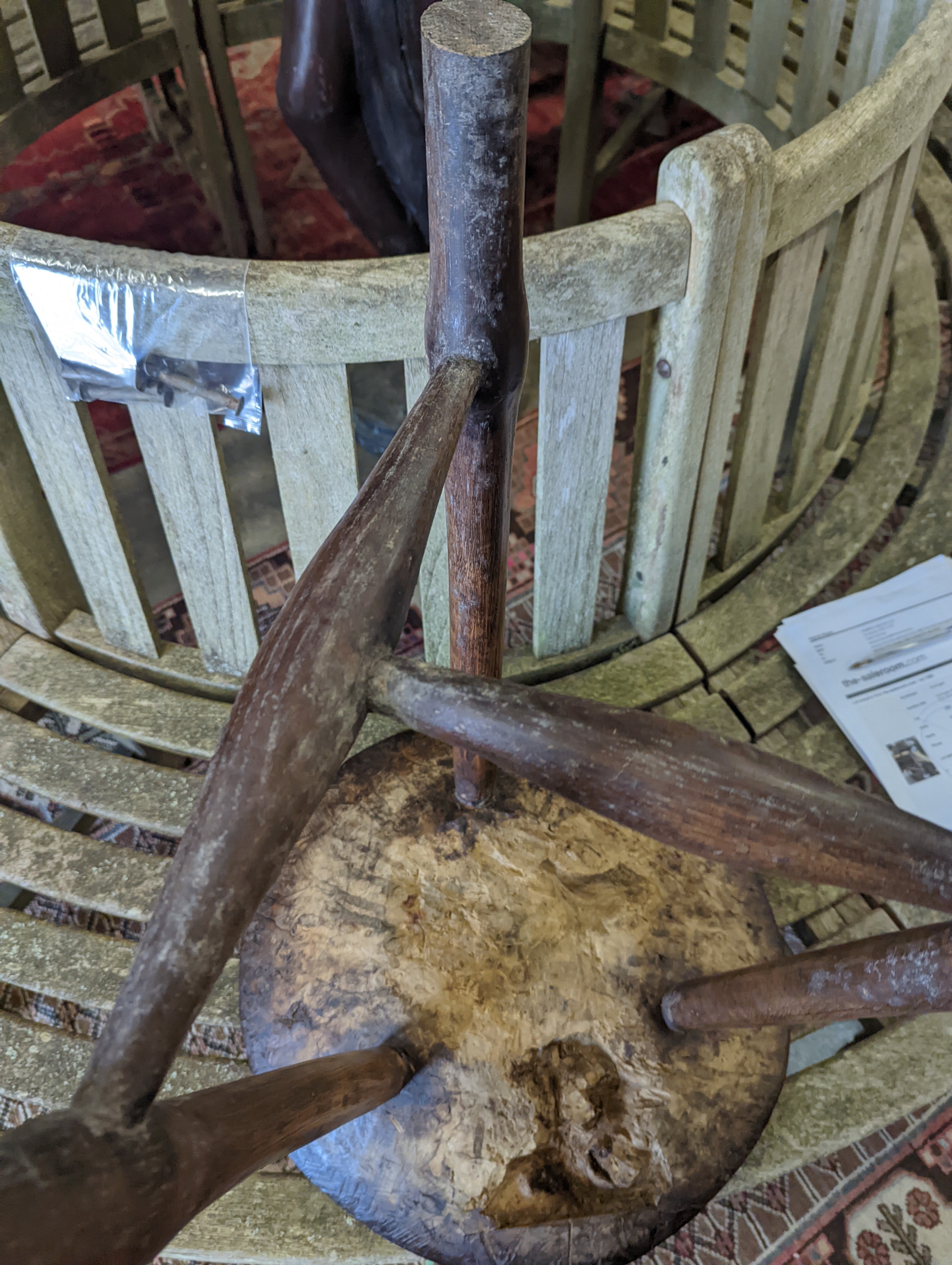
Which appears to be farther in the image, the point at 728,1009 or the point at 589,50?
the point at 589,50

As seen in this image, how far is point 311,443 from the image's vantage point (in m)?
1.08

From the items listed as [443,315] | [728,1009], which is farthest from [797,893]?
[443,315]

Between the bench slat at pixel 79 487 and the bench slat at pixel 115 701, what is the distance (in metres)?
0.06

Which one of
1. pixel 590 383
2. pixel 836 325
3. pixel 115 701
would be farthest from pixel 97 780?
pixel 836 325

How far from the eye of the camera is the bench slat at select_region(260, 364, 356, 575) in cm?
102

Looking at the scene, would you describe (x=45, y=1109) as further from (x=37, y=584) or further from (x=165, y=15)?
(x=165, y=15)

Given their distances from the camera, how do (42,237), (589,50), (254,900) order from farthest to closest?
1. (589,50)
2. (42,237)
3. (254,900)

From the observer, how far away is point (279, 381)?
1019 millimetres

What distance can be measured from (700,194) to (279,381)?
454mm

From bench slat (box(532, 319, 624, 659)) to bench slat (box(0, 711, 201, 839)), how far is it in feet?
1.70

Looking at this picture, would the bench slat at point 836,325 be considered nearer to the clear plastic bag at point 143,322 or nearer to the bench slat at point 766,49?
the bench slat at point 766,49

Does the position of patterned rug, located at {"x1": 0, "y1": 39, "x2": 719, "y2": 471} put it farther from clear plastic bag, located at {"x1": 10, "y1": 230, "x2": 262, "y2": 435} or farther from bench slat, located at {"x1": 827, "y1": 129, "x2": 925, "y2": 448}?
clear plastic bag, located at {"x1": 10, "y1": 230, "x2": 262, "y2": 435}

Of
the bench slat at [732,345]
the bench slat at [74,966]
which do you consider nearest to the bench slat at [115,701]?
the bench slat at [74,966]

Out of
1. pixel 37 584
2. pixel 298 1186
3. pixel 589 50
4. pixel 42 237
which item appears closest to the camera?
pixel 42 237
